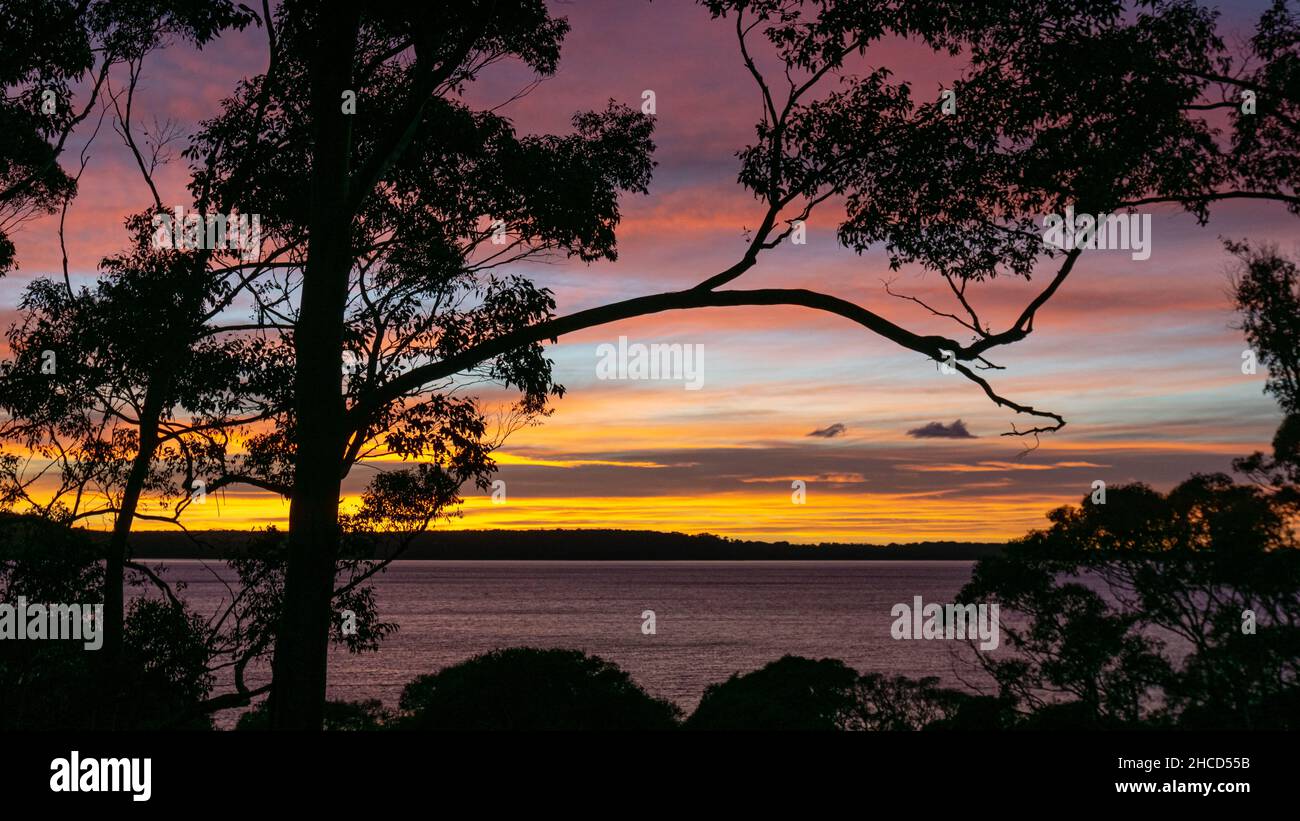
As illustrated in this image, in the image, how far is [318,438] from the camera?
33.8 feet

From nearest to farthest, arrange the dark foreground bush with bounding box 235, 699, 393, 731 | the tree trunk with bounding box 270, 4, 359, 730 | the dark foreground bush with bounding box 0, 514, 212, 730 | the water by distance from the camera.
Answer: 1. the tree trunk with bounding box 270, 4, 359, 730
2. the dark foreground bush with bounding box 0, 514, 212, 730
3. the dark foreground bush with bounding box 235, 699, 393, 731
4. the water

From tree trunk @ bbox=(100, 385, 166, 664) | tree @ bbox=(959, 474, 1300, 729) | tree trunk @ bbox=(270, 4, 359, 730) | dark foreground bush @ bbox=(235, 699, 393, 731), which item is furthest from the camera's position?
dark foreground bush @ bbox=(235, 699, 393, 731)

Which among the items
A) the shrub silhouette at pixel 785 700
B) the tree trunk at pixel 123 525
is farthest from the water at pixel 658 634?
the tree trunk at pixel 123 525

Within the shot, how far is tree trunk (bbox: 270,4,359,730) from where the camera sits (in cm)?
1013

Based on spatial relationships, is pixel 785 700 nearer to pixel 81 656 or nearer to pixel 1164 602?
pixel 1164 602

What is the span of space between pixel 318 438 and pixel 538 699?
20.1 m

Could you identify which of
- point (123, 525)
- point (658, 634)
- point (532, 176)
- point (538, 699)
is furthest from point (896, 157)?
point (658, 634)

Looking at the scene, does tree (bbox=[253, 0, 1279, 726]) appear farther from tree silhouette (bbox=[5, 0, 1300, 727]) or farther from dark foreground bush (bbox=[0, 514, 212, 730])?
dark foreground bush (bbox=[0, 514, 212, 730])

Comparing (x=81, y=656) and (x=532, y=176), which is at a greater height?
(x=532, y=176)

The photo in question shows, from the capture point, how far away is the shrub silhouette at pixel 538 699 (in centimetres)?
2805

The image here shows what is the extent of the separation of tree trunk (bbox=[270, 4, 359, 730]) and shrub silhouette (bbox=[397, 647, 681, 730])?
60.2 feet

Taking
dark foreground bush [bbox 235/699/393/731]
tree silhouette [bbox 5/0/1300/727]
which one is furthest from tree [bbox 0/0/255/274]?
dark foreground bush [bbox 235/699/393/731]
